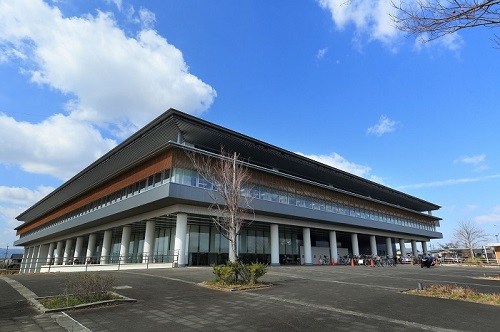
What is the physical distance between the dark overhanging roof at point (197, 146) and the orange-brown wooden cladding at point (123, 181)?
702 millimetres

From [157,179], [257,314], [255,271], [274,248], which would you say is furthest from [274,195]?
[257,314]

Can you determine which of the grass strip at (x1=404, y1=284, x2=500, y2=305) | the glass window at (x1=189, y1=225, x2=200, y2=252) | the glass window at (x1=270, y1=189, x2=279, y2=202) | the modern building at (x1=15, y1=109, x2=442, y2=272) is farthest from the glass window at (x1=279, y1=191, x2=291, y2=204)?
the grass strip at (x1=404, y1=284, x2=500, y2=305)

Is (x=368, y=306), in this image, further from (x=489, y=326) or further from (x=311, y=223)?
(x=311, y=223)

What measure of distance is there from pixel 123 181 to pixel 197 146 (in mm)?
10368

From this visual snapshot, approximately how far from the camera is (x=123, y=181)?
119ft

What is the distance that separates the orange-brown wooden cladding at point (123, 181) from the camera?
2935 cm

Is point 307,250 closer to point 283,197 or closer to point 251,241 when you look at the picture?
point 251,241

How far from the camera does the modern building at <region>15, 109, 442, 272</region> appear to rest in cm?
2870

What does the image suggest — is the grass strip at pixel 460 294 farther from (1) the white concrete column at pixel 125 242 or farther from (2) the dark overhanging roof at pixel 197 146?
(1) the white concrete column at pixel 125 242

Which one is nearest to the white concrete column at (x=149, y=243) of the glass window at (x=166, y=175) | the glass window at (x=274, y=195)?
the glass window at (x=166, y=175)

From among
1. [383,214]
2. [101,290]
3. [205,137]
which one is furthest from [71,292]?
[383,214]

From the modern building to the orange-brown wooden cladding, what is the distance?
0.37ft

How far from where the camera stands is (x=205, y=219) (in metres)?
33.4

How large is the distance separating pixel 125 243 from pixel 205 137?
16.9 m
